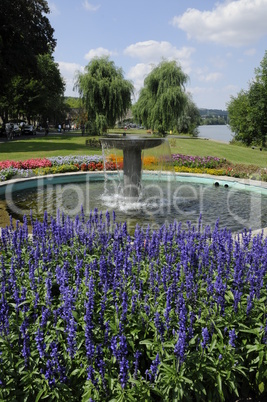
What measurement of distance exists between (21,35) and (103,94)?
10.4 meters

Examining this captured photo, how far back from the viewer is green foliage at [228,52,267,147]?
5472 centimetres

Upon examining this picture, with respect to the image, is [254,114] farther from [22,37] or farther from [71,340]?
[71,340]

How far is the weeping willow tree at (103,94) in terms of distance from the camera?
41094mm

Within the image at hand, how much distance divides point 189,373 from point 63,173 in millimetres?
16412

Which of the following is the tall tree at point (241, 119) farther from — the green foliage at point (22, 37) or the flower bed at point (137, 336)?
the flower bed at point (137, 336)

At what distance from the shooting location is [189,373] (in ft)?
11.5

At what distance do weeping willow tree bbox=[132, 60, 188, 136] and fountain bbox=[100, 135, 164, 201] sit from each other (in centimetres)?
3079

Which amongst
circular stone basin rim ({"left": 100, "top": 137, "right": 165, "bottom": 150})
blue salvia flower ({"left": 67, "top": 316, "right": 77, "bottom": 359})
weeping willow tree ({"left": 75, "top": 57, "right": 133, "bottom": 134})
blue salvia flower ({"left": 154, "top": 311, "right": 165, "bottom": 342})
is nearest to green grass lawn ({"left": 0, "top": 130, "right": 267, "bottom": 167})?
weeping willow tree ({"left": 75, "top": 57, "right": 133, "bottom": 134})

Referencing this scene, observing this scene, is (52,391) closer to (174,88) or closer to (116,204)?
(116,204)

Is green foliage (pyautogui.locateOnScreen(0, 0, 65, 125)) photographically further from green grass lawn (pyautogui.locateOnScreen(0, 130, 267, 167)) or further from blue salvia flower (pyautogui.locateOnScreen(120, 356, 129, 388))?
blue salvia flower (pyautogui.locateOnScreen(120, 356, 129, 388))

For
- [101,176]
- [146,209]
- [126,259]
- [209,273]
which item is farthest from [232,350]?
[101,176]

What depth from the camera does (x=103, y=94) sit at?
136 feet

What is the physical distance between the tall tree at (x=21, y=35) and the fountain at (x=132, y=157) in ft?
82.7

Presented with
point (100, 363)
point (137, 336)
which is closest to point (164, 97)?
point (137, 336)
